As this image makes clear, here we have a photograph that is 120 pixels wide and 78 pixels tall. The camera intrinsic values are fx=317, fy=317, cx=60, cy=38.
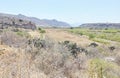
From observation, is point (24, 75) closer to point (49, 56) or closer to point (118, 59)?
point (49, 56)

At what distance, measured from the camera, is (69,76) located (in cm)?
1387

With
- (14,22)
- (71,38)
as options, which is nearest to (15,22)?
(14,22)

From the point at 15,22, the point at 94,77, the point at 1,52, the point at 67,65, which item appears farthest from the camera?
the point at 15,22

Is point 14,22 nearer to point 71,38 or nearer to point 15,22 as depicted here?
point 15,22

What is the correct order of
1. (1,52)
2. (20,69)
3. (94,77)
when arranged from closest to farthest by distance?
1. (94,77)
2. (20,69)
3. (1,52)

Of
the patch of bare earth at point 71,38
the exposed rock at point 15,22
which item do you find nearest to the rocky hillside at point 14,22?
the exposed rock at point 15,22

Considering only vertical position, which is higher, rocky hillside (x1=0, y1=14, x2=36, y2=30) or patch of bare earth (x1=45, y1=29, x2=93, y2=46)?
rocky hillside (x1=0, y1=14, x2=36, y2=30)

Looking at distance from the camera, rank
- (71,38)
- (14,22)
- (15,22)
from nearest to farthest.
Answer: (71,38) < (14,22) < (15,22)

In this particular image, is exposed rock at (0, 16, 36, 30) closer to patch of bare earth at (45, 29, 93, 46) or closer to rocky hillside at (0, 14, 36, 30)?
rocky hillside at (0, 14, 36, 30)

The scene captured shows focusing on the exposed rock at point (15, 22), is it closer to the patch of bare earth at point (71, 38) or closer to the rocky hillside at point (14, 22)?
the rocky hillside at point (14, 22)

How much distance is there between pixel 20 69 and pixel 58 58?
30.3ft

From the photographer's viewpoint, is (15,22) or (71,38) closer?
(71,38)

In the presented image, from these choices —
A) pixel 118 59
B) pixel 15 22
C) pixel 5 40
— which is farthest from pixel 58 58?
pixel 15 22

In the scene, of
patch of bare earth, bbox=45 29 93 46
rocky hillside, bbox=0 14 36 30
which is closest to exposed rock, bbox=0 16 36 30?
rocky hillside, bbox=0 14 36 30
